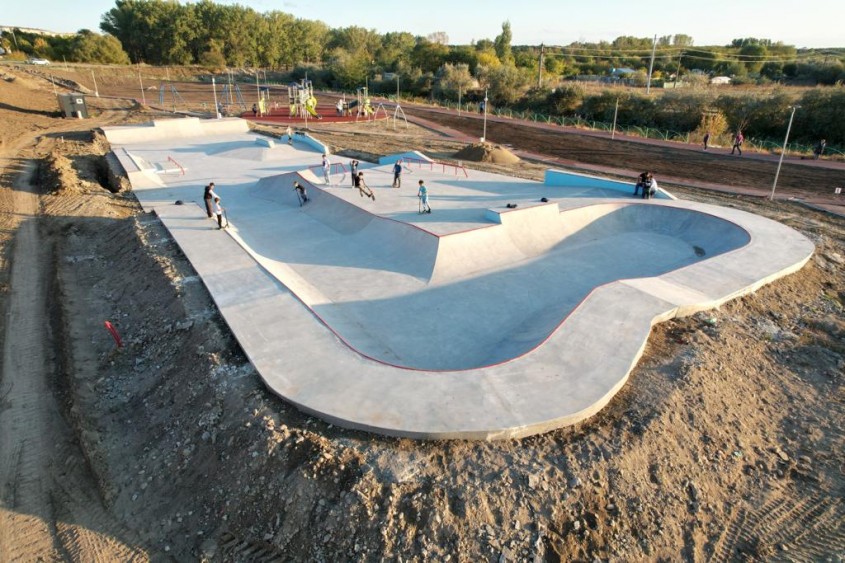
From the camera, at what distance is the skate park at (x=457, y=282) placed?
729 centimetres

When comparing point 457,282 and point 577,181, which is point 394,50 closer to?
point 577,181

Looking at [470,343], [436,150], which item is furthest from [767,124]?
[470,343]

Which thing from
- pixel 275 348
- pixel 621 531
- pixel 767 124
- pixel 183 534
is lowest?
pixel 183 534

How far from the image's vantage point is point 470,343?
32.3ft

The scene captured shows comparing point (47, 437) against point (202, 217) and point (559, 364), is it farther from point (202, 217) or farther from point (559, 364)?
point (202, 217)

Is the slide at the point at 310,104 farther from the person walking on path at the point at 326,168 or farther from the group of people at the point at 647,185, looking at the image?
the group of people at the point at 647,185

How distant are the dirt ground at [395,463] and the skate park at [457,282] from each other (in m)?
0.49

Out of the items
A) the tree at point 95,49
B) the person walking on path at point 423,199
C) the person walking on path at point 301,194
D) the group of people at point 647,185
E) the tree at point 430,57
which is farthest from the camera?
the tree at point 95,49

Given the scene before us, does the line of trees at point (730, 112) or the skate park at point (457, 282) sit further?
the line of trees at point (730, 112)

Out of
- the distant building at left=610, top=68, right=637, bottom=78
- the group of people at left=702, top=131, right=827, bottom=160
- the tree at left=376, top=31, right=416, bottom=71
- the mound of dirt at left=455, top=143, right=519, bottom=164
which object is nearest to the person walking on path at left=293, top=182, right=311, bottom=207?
the mound of dirt at left=455, top=143, right=519, bottom=164

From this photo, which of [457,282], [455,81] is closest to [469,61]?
[455,81]

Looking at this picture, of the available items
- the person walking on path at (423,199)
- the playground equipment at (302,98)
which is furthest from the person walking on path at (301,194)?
the playground equipment at (302,98)

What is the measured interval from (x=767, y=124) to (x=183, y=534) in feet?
163

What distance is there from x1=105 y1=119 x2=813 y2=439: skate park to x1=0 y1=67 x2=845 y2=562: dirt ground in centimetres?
49
